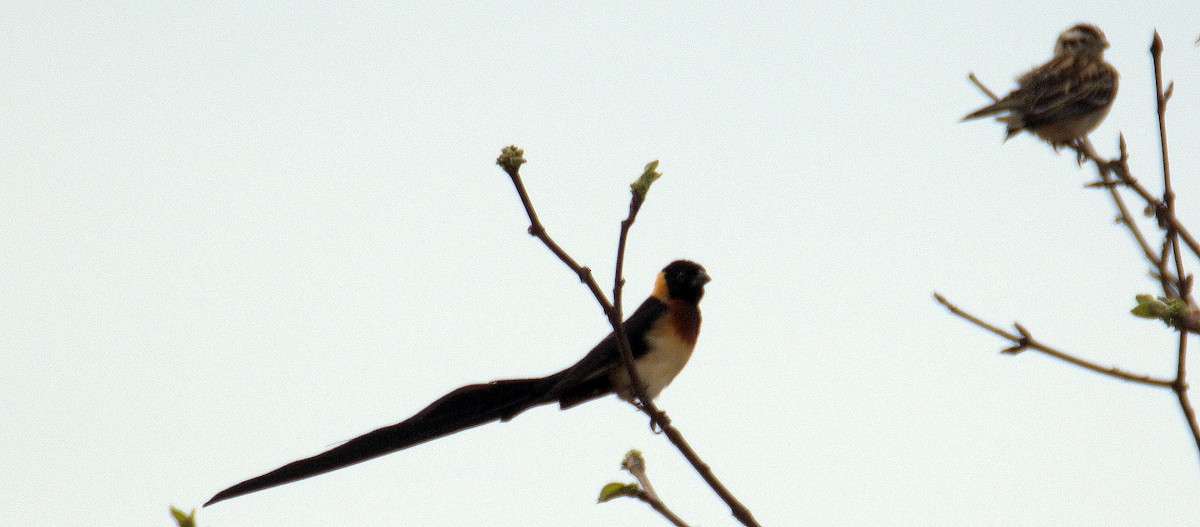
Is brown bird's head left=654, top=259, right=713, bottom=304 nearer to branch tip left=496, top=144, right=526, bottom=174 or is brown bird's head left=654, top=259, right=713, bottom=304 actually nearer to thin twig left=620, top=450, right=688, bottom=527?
thin twig left=620, top=450, right=688, bottom=527

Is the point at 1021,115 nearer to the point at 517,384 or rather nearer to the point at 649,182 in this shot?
the point at 517,384

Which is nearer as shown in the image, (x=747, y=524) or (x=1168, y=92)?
(x=747, y=524)

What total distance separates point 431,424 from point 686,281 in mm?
2659

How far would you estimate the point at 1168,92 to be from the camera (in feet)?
9.80

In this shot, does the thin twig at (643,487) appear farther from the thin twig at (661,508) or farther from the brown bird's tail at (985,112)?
the brown bird's tail at (985,112)

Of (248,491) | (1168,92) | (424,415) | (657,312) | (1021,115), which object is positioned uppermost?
(1021,115)

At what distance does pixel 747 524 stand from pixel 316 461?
5.36ft

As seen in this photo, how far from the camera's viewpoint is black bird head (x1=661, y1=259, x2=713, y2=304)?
20.8 ft

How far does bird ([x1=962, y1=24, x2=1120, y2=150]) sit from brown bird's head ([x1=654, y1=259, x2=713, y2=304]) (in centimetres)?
177

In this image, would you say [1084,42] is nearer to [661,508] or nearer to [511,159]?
[661,508]

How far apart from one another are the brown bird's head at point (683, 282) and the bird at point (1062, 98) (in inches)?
69.6

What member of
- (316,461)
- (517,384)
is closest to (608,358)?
(517,384)

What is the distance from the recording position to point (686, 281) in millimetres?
6387

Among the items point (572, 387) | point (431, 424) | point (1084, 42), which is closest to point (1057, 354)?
point (431, 424)
